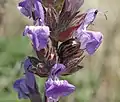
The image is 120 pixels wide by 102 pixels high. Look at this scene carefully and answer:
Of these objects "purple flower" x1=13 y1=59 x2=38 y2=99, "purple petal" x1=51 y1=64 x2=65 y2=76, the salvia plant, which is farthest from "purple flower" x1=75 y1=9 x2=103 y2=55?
"purple flower" x1=13 y1=59 x2=38 y2=99

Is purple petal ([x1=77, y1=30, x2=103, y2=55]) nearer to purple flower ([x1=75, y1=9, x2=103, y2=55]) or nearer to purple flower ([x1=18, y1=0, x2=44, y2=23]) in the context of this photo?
purple flower ([x1=75, y1=9, x2=103, y2=55])

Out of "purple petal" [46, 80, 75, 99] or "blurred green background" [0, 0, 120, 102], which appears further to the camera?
"blurred green background" [0, 0, 120, 102]

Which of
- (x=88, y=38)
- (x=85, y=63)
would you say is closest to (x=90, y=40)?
(x=88, y=38)

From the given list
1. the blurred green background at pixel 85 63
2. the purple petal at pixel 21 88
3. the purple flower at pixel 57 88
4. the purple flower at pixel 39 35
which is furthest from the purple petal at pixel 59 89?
the blurred green background at pixel 85 63

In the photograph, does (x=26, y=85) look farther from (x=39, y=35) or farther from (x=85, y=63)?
(x=85, y=63)

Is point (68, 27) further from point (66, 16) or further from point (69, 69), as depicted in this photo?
point (69, 69)
